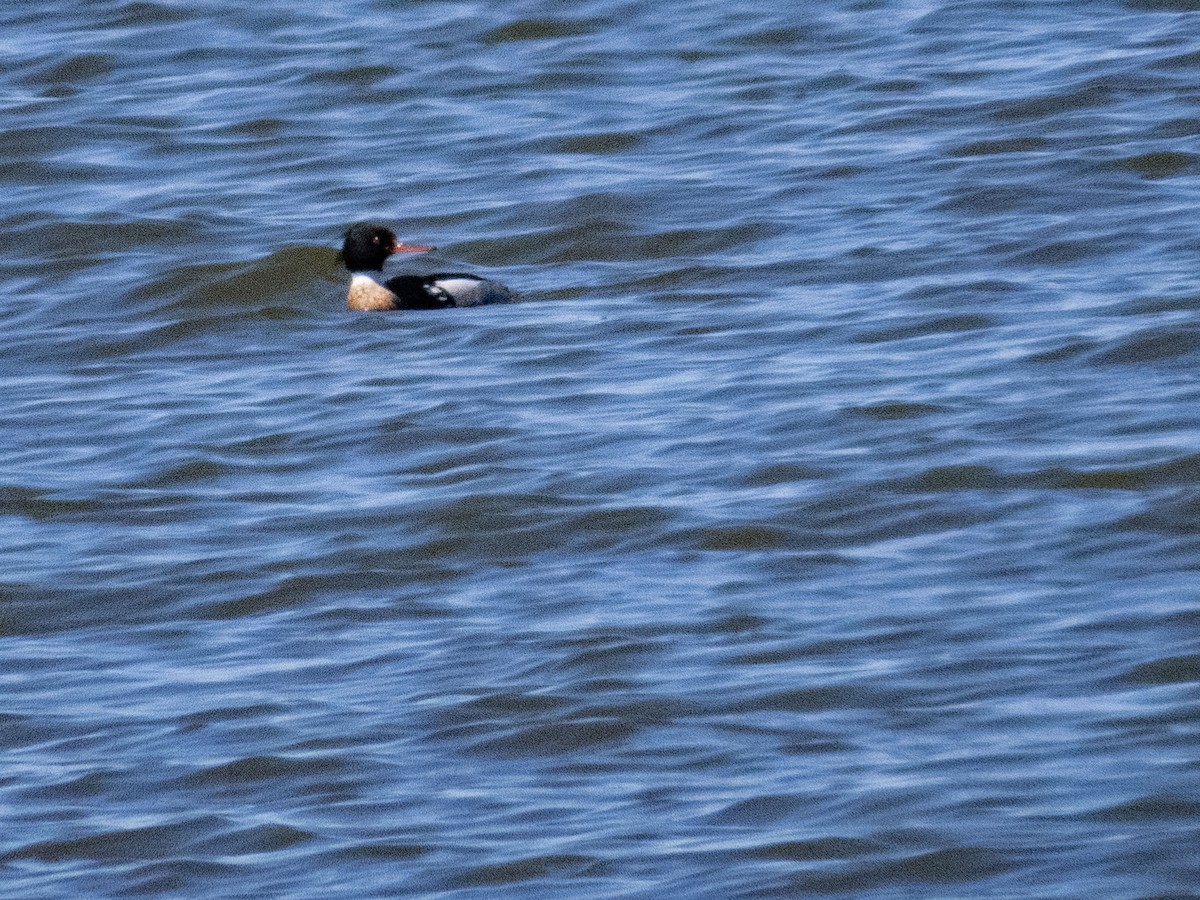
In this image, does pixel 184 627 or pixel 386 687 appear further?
pixel 184 627

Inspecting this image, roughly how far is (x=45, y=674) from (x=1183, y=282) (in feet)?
17.9

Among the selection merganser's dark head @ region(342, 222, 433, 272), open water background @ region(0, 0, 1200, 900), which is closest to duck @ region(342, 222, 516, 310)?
merganser's dark head @ region(342, 222, 433, 272)

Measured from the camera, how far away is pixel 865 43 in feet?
56.6

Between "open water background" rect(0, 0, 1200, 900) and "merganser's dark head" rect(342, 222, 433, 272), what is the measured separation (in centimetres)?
27

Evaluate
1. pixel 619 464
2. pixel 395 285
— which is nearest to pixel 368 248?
pixel 395 285

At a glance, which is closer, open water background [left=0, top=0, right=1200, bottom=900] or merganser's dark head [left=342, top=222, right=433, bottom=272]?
open water background [left=0, top=0, right=1200, bottom=900]

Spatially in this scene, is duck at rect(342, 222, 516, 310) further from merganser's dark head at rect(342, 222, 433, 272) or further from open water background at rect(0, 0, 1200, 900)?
open water background at rect(0, 0, 1200, 900)

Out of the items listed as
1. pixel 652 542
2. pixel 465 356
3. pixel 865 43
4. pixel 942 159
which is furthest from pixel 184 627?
pixel 865 43

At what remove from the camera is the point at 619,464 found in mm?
9906

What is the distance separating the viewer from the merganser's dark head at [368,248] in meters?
13.4

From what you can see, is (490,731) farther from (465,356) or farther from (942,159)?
(942,159)

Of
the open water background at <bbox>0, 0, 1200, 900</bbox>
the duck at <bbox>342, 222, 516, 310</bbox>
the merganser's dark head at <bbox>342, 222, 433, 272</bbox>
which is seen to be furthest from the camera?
the merganser's dark head at <bbox>342, 222, 433, 272</bbox>

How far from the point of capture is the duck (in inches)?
511

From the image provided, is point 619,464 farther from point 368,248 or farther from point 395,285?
point 368,248
